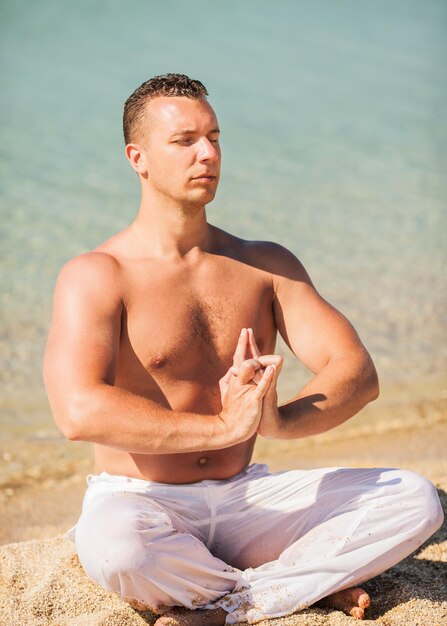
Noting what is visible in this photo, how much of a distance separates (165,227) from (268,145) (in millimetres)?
10687

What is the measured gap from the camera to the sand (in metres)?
3.11

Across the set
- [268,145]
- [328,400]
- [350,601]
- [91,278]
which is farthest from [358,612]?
[268,145]

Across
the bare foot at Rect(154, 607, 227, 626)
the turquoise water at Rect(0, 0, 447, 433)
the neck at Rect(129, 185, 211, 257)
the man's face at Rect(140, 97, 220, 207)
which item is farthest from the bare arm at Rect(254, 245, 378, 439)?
the turquoise water at Rect(0, 0, 447, 433)

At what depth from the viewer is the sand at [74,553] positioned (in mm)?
3111

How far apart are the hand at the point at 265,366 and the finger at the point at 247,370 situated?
2 centimetres

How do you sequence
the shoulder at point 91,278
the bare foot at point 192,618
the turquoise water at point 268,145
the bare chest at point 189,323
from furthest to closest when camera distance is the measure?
1. the turquoise water at point 268,145
2. the bare chest at point 189,323
3. the shoulder at point 91,278
4. the bare foot at point 192,618

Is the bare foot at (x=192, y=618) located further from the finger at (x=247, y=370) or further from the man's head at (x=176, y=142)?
the man's head at (x=176, y=142)

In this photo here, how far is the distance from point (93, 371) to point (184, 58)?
606 inches

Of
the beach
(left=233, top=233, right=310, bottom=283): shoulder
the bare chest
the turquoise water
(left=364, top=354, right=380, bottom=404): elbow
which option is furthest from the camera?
the turquoise water

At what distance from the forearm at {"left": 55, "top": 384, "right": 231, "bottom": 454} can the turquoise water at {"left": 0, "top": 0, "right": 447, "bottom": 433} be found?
3161 millimetres

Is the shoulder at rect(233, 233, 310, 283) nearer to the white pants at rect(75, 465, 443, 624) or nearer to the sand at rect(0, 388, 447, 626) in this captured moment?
the white pants at rect(75, 465, 443, 624)

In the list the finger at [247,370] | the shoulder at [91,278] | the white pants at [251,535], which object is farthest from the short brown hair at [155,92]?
the white pants at [251,535]

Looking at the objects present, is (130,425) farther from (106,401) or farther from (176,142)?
(176,142)

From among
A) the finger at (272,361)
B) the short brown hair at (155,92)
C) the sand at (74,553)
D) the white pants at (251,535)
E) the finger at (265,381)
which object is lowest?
the sand at (74,553)
